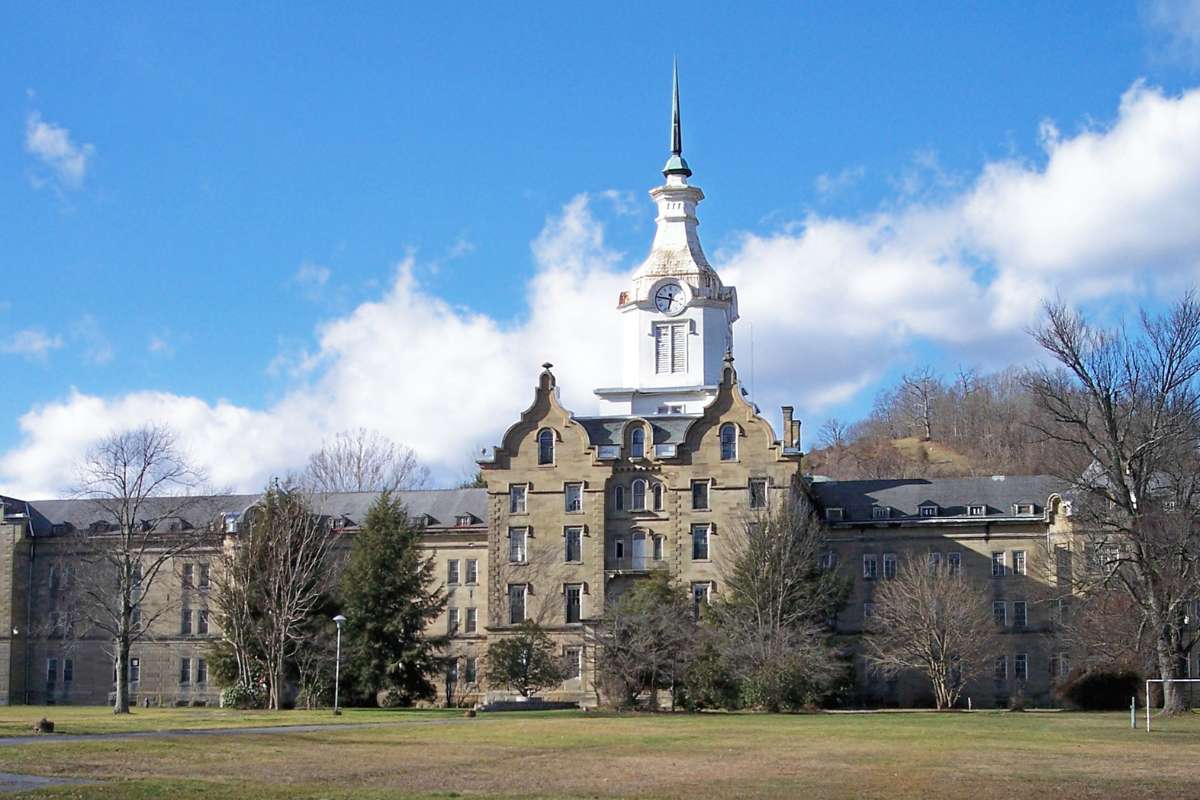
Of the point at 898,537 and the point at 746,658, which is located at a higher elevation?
the point at 898,537

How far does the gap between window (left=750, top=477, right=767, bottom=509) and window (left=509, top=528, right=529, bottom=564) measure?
12.7 meters

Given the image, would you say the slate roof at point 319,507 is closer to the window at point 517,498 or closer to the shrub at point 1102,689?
the window at point 517,498

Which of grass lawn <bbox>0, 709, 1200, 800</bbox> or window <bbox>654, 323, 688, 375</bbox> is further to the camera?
window <bbox>654, 323, 688, 375</bbox>

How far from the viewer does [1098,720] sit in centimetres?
5828

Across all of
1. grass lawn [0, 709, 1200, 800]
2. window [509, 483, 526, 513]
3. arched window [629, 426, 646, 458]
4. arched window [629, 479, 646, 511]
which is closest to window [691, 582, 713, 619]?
arched window [629, 479, 646, 511]

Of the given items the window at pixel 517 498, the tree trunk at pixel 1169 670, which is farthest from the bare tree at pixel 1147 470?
the window at pixel 517 498

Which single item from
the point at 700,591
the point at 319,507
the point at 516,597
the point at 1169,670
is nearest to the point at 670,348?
the point at 700,591

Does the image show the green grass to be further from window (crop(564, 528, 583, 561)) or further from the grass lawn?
window (crop(564, 528, 583, 561))

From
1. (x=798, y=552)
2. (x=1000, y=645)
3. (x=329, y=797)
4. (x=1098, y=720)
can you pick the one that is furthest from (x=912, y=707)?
(x=329, y=797)

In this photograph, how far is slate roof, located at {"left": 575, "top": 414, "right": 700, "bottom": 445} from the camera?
8512 cm

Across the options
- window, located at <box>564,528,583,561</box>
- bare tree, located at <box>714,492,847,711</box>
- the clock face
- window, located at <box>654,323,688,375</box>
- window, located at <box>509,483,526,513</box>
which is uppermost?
the clock face

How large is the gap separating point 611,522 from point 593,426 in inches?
226

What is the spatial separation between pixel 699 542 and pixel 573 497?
7.47 m

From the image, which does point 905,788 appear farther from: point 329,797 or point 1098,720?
point 1098,720
